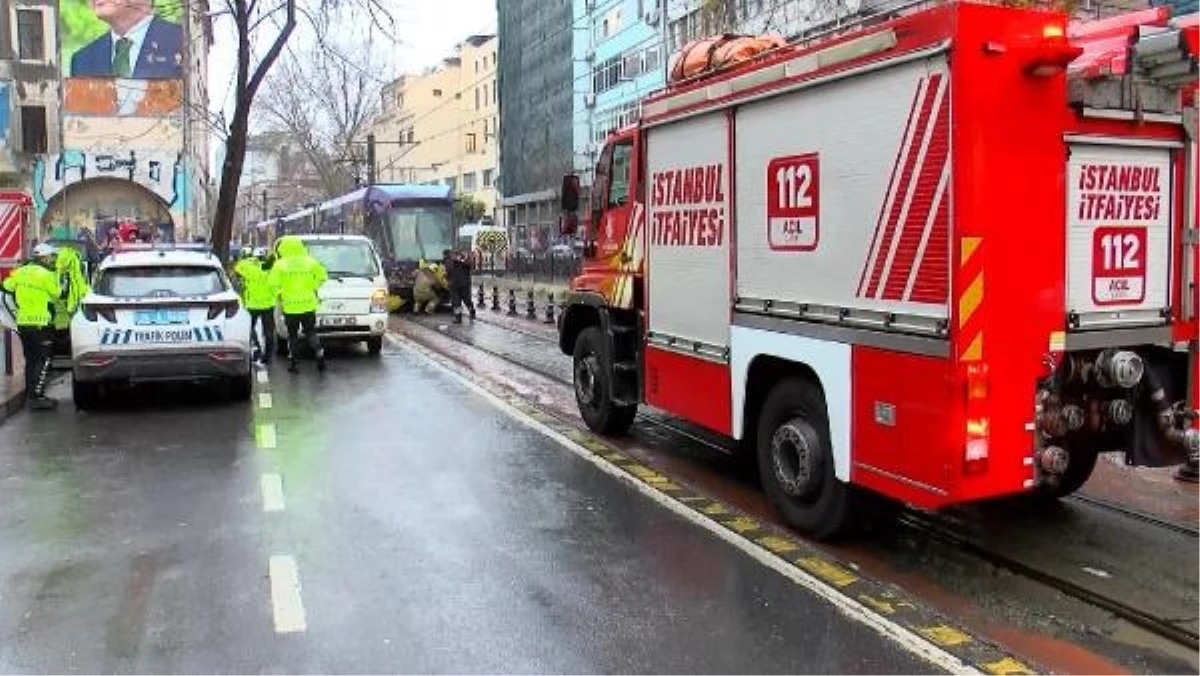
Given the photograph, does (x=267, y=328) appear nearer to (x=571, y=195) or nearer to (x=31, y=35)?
(x=571, y=195)

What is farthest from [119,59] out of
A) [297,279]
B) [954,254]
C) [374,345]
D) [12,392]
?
[954,254]

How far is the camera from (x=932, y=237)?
5.43m

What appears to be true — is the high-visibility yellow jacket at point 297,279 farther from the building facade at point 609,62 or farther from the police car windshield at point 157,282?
the building facade at point 609,62

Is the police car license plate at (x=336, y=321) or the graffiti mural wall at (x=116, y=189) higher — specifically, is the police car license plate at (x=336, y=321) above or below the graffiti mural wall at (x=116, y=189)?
below

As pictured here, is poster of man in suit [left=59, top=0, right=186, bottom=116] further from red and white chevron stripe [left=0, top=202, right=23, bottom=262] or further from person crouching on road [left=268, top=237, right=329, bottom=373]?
person crouching on road [left=268, top=237, right=329, bottom=373]

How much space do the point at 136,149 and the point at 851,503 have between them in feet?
187

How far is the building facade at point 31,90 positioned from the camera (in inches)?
1580

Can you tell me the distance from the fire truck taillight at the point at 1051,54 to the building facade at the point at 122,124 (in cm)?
5381

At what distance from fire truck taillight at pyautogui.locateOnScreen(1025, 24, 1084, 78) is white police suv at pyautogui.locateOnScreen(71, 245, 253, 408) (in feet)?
27.7

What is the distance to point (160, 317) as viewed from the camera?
11.2m

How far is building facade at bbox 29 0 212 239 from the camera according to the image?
181ft

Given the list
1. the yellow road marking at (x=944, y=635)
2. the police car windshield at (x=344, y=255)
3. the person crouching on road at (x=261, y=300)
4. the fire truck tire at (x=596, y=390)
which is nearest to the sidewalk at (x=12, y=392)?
the person crouching on road at (x=261, y=300)

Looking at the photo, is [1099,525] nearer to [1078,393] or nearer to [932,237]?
[1078,393]

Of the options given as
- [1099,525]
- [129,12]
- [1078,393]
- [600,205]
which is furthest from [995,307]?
[129,12]
